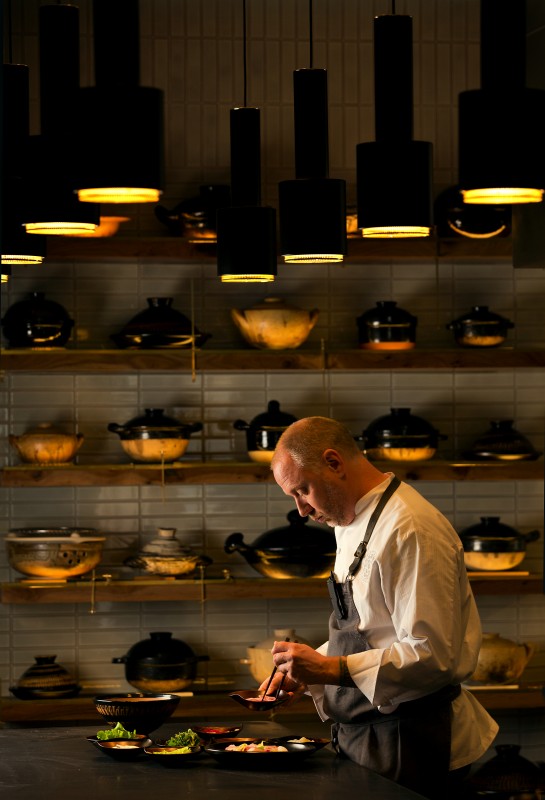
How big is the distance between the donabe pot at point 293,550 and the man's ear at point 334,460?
1.96 meters

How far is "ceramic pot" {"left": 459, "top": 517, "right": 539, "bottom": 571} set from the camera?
217 inches

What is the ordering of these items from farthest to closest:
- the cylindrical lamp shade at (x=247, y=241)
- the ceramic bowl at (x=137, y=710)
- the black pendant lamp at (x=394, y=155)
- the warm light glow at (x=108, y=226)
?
the warm light glow at (x=108, y=226)
the cylindrical lamp shade at (x=247, y=241)
the ceramic bowl at (x=137, y=710)
the black pendant lamp at (x=394, y=155)

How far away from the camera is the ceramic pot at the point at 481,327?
5562 millimetres

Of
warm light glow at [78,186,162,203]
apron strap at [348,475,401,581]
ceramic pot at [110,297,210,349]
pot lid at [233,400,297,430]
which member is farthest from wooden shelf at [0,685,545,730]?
warm light glow at [78,186,162,203]

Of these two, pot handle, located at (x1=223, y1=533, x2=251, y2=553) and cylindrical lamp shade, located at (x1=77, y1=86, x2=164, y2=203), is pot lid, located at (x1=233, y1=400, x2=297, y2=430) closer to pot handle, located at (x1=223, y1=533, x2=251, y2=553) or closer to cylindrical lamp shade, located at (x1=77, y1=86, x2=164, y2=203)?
pot handle, located at (x1=223, y1=533, x2=251, y2=553)

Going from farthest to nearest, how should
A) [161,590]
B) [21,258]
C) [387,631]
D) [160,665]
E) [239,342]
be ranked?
[239,342]
[161,590]
[160,665]
[21,258]
[387,631]

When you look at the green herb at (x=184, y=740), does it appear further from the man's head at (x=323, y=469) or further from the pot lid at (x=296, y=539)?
the pot lid at (x=296, y=539)

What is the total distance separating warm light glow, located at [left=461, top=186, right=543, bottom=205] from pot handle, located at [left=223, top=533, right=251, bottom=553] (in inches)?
120

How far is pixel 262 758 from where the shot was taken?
3131mm

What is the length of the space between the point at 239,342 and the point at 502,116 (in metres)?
3.37

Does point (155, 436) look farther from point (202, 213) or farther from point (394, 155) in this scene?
point (394, 155)

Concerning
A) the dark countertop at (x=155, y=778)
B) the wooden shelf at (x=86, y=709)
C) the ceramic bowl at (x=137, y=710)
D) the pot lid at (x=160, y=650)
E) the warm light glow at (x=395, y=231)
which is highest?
the warm light glow at (x=395, y=231)

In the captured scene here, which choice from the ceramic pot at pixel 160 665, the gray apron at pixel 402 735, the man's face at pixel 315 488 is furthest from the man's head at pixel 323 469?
the ceramic pot at pixel 160 665

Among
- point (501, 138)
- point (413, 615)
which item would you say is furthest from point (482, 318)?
point (501, 138)
